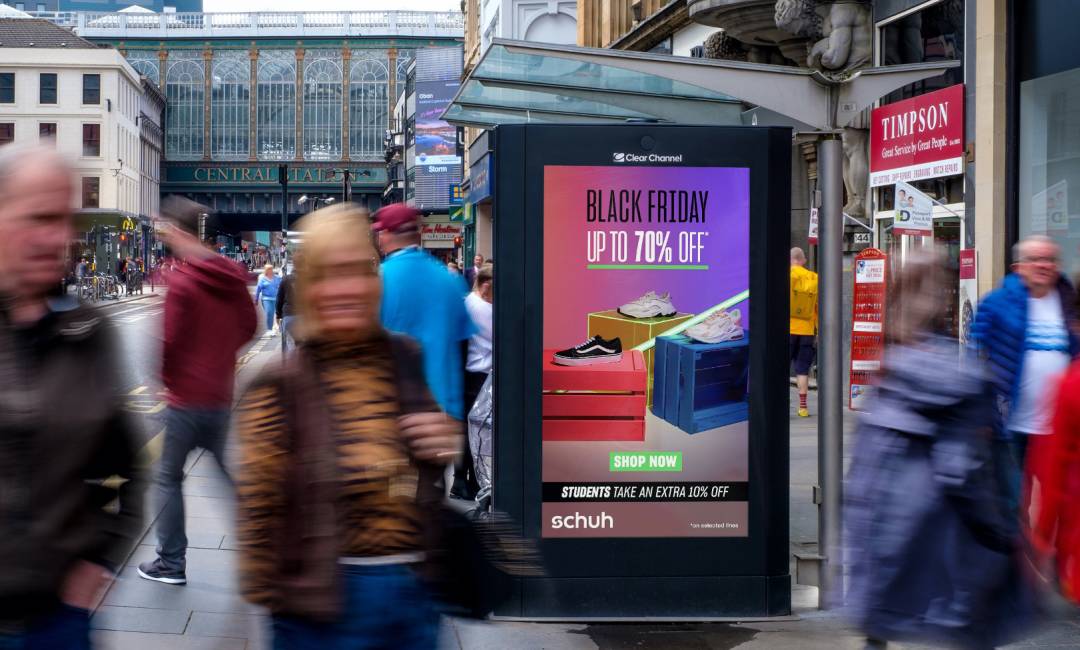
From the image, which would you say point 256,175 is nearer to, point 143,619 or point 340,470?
point 143,619

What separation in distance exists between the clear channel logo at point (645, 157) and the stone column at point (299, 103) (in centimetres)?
10696

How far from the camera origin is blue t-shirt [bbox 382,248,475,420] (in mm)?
6262

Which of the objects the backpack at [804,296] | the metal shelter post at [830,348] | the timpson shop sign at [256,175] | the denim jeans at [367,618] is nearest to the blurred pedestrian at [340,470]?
the denim jeans at [367,618]

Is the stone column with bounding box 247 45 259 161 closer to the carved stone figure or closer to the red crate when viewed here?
the carved stone figure

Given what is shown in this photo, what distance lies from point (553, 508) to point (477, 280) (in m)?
4.25

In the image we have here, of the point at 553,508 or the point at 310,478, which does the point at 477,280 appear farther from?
the point at 310,478

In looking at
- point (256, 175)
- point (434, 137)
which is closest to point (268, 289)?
point (434, 137)

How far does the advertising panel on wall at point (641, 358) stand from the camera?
583 cm

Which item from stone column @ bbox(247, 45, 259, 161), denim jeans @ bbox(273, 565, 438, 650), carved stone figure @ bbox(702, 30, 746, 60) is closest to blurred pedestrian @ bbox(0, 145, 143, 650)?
denim jeans @ bbox(273, 565, 438, 650)

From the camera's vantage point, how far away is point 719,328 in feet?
19.3

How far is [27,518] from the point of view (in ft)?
8.85

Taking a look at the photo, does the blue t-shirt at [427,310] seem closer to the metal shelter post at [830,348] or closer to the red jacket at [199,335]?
the red jacket at [199,335]

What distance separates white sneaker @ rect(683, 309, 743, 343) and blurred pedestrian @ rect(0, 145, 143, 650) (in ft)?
11.0

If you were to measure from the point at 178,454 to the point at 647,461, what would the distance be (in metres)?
2.33
